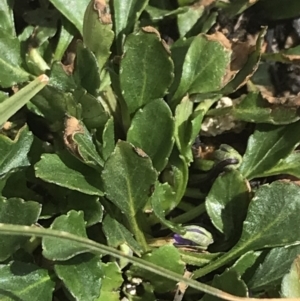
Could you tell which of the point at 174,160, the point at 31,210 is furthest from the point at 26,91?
the point at 174,160

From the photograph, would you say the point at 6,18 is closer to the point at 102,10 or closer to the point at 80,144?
the point at 102,10

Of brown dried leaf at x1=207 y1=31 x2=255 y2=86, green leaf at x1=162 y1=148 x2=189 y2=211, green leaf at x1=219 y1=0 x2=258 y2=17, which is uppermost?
green leaf at x1=219 y1=0 x2=258 y2=17

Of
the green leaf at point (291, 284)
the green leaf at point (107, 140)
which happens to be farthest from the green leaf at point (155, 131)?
the green leaf at point (291, 284)

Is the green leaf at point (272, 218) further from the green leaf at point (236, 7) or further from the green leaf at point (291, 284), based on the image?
the green leaf at point (236, 7)

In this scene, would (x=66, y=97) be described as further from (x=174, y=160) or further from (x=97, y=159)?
(x=174, y=160)

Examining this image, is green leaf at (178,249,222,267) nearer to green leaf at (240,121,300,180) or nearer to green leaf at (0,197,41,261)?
green leaf at (240,121,300,180)

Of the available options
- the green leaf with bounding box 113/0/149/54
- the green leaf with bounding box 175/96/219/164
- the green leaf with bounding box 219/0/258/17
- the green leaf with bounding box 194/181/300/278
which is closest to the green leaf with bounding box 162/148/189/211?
the green leaf with bounding box 175/96/219/164

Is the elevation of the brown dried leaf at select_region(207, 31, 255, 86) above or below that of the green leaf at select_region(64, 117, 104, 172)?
below
